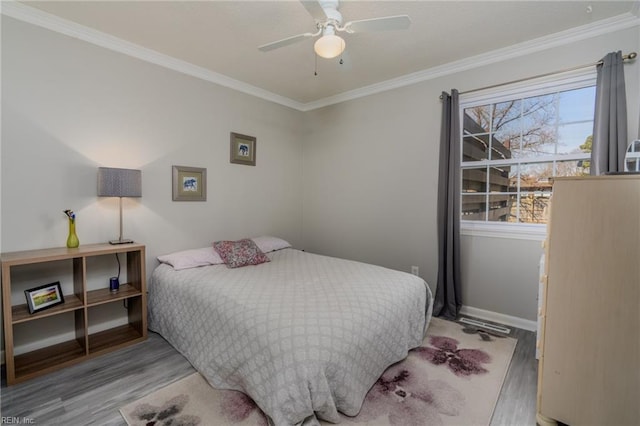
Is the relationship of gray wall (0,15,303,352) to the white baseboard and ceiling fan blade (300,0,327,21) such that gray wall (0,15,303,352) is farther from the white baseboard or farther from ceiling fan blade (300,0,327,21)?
the white baseboard

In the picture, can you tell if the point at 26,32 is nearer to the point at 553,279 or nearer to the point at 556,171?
the point at 553,279

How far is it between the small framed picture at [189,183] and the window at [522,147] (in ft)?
9.19

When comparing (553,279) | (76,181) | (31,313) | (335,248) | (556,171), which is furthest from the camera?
(335,248)

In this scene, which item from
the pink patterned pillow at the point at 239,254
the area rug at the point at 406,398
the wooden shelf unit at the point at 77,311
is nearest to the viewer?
the area rug at the point at 406,398

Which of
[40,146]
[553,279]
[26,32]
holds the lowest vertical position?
[553,279]

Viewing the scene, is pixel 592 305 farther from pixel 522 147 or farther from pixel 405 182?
pixel 405 182

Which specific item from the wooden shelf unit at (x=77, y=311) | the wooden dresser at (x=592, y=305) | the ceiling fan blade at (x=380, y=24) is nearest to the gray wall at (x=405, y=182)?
the wooden dresser at (x=592, y=305)

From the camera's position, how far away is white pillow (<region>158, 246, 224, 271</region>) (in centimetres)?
270

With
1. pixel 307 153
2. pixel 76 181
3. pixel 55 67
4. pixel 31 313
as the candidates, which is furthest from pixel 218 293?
pixel 307 153

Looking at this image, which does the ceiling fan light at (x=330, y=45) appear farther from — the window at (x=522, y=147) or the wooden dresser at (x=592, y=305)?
the window at (x=522, y=147)

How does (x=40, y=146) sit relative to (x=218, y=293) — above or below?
above

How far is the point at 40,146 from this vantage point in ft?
7.48

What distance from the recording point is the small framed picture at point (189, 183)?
3.05 meters

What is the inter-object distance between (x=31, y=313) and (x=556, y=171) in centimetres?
431
